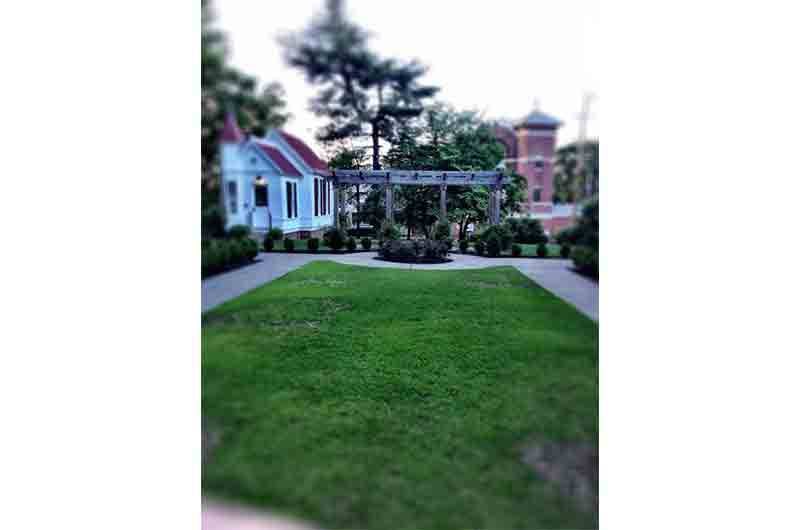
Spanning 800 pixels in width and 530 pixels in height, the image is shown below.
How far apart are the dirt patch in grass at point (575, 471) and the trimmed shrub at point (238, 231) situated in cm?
159

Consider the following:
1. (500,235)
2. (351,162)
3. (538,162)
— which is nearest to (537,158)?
(538,162)

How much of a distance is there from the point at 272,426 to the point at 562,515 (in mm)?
1305

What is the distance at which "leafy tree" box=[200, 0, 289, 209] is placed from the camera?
186 cm

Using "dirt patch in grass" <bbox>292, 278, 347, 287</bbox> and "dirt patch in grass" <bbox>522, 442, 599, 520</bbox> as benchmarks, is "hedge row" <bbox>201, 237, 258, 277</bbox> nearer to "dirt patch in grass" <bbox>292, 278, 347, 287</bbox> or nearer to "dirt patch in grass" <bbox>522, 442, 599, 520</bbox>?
"dirt patch in grass" <bbox>292, 278, 347, 287</bbox>

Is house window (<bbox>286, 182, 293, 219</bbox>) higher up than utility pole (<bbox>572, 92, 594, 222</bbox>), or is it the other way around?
utility pole (<bbox>572, 92, 594, 222</bbox>)

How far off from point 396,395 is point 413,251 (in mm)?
880

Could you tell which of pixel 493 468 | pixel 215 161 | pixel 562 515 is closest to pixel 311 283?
pixel 215 161

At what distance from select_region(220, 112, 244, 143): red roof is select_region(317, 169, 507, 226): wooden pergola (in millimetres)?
639

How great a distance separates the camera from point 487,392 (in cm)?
283

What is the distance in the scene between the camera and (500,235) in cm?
255

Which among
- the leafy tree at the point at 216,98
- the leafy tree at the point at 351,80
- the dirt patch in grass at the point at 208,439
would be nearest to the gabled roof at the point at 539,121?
the leafy tree at the point at 351,80

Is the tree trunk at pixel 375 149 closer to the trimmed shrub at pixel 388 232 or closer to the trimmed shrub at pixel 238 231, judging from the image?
the trimmed shrub at pixel 388 232

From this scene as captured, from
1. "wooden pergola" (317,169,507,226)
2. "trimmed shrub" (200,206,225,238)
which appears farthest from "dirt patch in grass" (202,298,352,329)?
"wooden pergola" (317,169,507,226)

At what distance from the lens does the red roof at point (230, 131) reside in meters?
1.85
